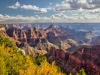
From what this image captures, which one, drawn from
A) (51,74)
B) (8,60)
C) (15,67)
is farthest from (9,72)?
(51,74)

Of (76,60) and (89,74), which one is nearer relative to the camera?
(89,74)

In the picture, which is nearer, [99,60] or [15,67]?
[15,67]

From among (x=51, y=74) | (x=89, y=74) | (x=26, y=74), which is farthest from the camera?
(x=89, y=74)

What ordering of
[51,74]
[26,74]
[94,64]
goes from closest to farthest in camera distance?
[26,74] < [51,74] < [94,64]

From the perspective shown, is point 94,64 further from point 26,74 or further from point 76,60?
point 26,74

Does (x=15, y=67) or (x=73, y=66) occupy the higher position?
(x=15, y=67)

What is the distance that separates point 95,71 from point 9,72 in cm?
11303

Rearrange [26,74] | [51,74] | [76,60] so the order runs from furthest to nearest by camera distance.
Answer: [76,60] → [51,74] → [26,74]

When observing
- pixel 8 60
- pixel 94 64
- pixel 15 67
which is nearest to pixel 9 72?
pixel 15 67

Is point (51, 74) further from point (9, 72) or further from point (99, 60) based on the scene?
point (99, 60)

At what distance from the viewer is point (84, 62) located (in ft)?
618

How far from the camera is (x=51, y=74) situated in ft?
217

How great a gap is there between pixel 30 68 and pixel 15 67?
31.2 feet

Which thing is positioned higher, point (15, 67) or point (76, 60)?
point (15, 67)
